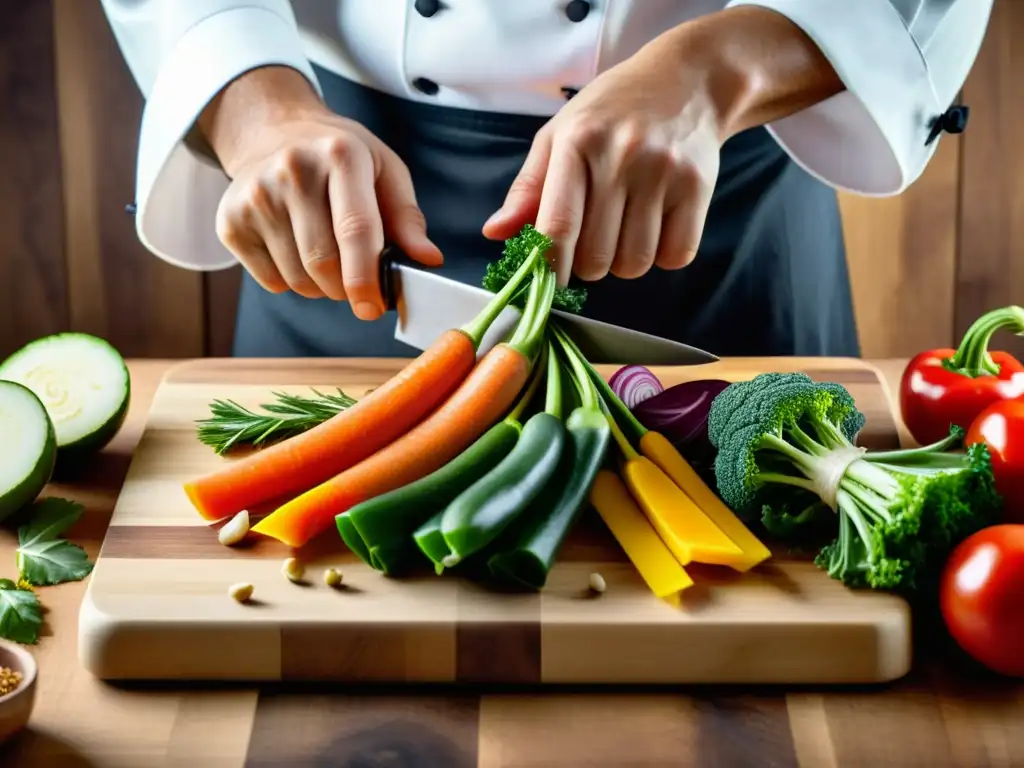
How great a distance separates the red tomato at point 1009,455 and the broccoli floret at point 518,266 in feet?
1.63

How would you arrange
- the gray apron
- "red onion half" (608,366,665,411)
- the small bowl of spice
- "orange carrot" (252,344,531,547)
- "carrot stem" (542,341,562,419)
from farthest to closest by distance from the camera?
the gray apron < "red onion half" (608,366,665,411) < "carrot stem" (542,341,562,419) < "orange carrot" (252,344,531,547) < the small bowl of spice

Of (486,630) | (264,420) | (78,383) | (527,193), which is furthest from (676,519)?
(78,383)

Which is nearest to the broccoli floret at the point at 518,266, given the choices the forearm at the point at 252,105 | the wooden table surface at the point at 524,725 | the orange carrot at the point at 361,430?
the orange carrot at the point at 361,430

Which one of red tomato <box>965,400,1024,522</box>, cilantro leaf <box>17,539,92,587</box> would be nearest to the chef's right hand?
cilantro leaf <box>17,539,92,587</box>

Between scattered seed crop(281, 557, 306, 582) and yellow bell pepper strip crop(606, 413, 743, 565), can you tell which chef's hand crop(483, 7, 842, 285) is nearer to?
yellow bell pepper strip crop(606, 413, 743, 565)

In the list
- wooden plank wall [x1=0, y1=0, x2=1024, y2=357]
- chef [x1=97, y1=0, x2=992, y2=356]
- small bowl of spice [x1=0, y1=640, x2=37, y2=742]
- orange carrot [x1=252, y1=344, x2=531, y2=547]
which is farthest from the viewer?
wooden plank wall [x1=0, y1=0, x2=1024, y2=357]

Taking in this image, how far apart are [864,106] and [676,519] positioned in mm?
707

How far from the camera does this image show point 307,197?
4.75 feet

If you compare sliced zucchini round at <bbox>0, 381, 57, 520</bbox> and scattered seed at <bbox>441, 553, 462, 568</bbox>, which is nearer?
scattered seed at <bbox>441, 553, 462, 568</bbox>

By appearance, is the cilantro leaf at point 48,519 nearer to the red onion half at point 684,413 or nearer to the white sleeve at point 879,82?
the red onion half at point 684,413

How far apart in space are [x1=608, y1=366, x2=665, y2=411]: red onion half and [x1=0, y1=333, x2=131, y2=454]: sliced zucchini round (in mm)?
621

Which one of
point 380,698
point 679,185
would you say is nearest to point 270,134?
point 679,185

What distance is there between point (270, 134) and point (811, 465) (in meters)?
0.79

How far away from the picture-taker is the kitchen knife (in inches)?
58.5
